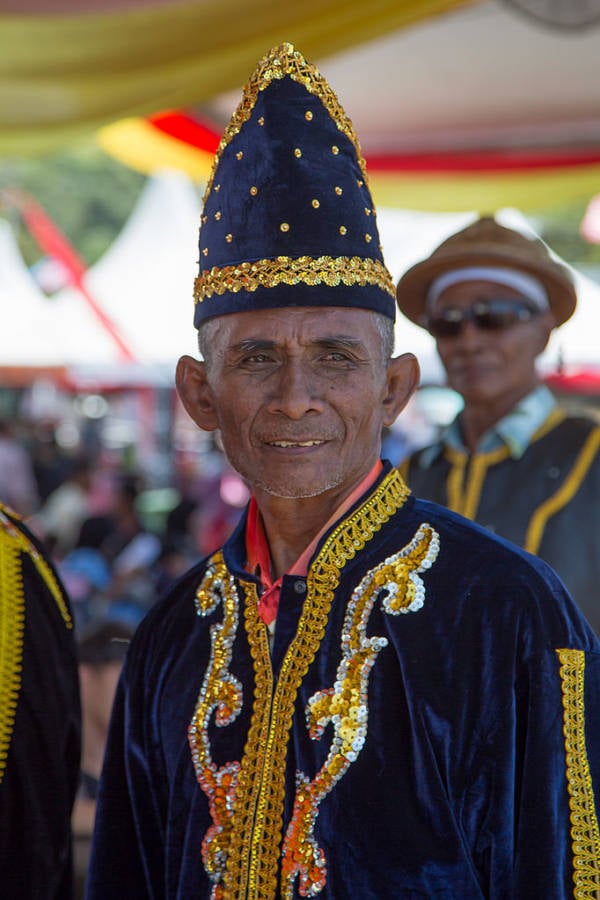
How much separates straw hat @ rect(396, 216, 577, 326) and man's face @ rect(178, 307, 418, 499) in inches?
73.0

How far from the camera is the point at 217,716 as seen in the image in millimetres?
1796

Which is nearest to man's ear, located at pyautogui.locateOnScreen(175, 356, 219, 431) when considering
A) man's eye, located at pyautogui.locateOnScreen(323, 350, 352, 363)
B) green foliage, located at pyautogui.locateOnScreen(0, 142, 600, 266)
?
man's eye, located at pyautogui.locateOnScreen(323, 350, 352, 363)

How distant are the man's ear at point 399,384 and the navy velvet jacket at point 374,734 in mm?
107

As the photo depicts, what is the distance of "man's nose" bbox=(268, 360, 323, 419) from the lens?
5.66ft

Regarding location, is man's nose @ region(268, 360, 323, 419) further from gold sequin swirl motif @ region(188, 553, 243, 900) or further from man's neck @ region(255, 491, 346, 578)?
gold sequin swirl motif @ region(188, 553, 243, 900)

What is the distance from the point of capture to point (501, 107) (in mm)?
4766

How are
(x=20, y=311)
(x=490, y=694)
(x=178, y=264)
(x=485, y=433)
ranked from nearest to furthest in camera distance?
1. (x=490, y=694)
2. (x=485, y=433)
3. (x=178, y=264)
4. (x=20, y=311)

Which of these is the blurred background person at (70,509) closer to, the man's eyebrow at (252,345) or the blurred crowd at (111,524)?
the blurred crowd at (111,524)

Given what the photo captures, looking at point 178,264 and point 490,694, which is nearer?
point 490,694

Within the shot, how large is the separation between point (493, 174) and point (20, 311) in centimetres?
1033

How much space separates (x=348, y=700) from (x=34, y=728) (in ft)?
2.51

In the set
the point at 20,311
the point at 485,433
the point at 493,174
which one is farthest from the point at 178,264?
the point at 485,433

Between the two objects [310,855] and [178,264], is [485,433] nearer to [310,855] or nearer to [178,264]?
[310,855]

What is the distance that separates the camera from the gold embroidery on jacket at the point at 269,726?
167 centimetres
